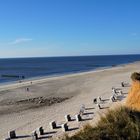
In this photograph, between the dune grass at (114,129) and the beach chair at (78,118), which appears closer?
the dune grass at (114,129)

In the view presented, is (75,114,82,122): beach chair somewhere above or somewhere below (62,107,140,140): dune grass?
below

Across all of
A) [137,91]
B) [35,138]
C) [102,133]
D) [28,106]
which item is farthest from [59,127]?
[28,106]

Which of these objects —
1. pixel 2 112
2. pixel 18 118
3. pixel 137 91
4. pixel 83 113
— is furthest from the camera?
pixel 2 112

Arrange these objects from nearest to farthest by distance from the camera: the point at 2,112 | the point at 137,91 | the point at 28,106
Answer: the point at 137,91
the point at 2,112
the point at 28,106

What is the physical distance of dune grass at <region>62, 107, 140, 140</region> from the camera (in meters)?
10.3

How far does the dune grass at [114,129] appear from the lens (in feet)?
33.7

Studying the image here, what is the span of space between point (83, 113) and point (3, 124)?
16.2 ft

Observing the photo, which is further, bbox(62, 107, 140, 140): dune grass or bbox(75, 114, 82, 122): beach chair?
bbox(75, 114, 82, 122): beach chair

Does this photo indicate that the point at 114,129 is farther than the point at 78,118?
No

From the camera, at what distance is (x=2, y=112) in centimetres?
2592

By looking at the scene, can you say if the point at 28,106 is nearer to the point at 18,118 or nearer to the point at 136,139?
the point at 18,118

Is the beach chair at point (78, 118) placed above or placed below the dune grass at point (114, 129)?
below

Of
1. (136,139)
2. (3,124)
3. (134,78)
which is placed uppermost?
(134,78)

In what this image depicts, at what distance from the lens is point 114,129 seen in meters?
10.7
